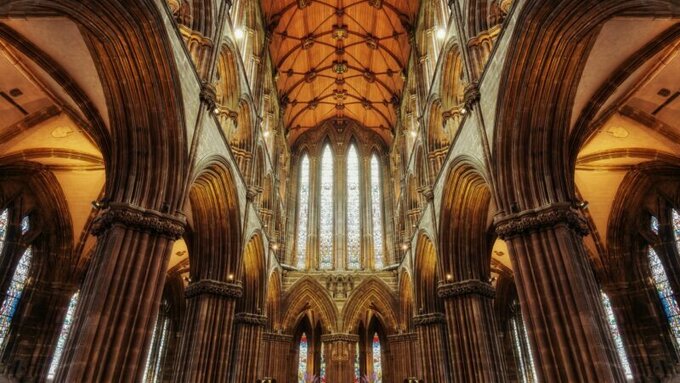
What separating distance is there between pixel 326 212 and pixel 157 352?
40.7 ft

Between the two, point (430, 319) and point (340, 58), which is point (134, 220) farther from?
point (340, 58)

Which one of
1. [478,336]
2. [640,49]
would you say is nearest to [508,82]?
[640,49]

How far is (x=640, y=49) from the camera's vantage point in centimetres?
1045

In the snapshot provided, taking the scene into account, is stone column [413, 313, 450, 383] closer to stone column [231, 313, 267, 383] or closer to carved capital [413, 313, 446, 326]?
carved capital [413, 313, 446, 326]

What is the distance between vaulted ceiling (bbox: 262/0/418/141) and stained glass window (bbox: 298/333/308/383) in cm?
1368

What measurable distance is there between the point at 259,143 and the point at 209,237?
651cm

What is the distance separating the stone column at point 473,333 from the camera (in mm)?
13469

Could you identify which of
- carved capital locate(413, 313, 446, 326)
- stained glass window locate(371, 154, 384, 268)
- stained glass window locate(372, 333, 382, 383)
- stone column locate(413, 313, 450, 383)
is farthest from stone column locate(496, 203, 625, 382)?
stained glass window locate(372, 333, 382, 383)

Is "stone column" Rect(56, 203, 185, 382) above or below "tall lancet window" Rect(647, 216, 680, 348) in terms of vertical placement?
below

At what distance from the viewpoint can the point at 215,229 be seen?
14789 mm

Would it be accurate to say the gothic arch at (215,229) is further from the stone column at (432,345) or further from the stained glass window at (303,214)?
the stained glass window at (303,214)

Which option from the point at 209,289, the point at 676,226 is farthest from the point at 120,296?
the point at 676,226

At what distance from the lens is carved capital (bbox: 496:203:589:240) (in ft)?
30.2

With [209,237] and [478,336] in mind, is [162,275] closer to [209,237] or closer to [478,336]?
[209,237]
